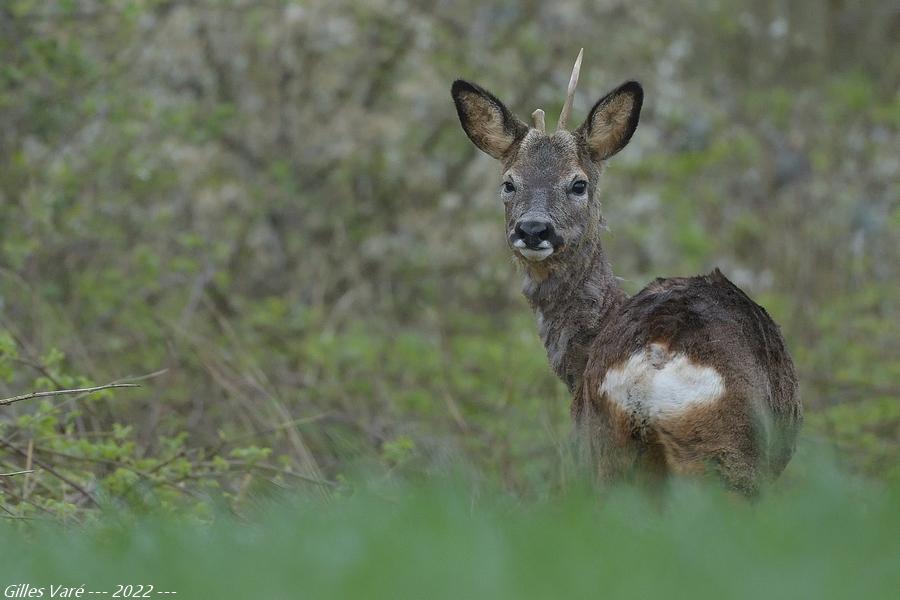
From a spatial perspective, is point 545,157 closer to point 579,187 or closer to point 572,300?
point 579,187

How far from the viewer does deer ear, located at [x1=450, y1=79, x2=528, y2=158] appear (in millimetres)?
6844

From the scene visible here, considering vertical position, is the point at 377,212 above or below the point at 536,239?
below

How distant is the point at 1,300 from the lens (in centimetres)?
889

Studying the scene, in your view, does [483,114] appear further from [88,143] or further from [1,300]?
[88,143]

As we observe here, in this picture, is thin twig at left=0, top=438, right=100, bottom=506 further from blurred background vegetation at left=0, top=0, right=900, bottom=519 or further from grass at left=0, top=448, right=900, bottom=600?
grass at left=0, top=448, right=900, bottom=600

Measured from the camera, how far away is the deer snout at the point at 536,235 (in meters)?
6.20

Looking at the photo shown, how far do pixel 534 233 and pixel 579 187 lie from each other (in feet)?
1.54

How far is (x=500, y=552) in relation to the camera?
3.12 metres

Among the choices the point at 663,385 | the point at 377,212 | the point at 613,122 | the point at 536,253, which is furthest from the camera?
the point at 377,212

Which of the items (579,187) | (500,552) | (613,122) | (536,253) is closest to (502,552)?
(500,552)

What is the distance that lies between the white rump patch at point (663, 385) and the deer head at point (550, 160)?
147 cm

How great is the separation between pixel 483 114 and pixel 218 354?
8.68 feet

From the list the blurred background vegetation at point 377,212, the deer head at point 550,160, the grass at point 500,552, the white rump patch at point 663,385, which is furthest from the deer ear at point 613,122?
the grass at point 500,552

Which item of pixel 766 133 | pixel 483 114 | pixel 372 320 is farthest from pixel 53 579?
pixel 766 133
